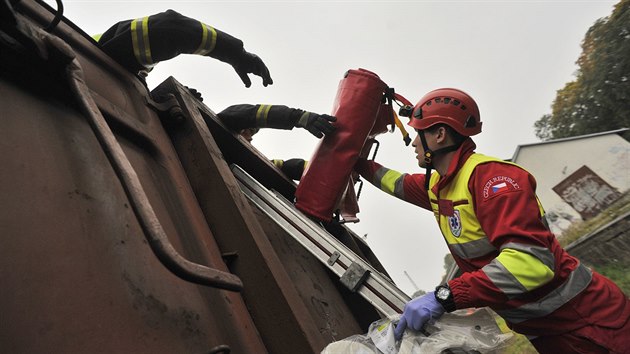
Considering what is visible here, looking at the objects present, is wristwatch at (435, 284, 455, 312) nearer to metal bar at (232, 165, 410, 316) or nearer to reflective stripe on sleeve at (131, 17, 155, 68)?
metal bar at (232, 165, 410, 316)

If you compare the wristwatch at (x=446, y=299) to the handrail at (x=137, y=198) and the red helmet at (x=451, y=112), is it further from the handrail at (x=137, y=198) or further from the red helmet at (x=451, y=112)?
the red helmet at (x=451, y=112)

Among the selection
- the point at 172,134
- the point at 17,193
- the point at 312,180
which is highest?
the point at 312,180

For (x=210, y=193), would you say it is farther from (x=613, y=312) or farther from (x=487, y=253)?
(x=613, y=312)

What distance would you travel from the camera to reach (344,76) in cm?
247

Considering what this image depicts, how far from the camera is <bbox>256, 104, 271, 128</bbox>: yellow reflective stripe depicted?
2.24 metres

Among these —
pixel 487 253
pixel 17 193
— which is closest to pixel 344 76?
pixel 487 253

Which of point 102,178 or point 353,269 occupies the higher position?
point 353,269

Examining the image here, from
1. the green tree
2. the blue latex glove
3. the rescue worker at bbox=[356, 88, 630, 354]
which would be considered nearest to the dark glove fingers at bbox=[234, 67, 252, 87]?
the rescue worker at bbox=[356, 88, 630, 354]

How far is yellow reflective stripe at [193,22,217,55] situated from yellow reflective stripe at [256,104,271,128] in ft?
1.72

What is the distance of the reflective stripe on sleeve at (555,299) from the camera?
1.40 metres

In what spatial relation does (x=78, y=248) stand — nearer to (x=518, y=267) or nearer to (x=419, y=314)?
(x=419, y=314)

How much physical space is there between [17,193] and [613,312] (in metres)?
2.14

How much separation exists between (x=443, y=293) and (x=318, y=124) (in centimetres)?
131

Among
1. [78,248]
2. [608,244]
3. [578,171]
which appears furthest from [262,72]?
[578,171]
